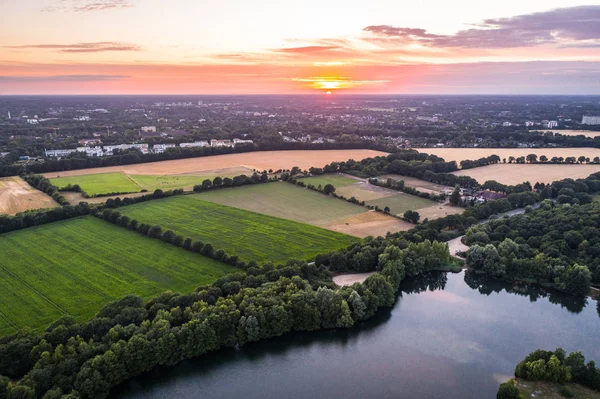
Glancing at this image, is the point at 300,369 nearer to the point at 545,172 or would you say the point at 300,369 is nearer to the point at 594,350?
the point at 594,350

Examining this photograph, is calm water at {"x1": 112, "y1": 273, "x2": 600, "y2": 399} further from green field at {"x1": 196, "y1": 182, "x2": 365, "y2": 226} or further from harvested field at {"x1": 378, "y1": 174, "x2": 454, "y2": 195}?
harvested field at {"x1": 378, "y1": 174, "x2": 454, "y2": 195}

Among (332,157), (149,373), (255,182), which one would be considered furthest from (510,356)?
(332,157)

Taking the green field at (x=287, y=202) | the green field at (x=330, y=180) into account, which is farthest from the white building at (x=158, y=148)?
the green field at (x=330, y=180)

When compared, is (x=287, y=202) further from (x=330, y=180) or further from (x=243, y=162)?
(x=243, y=162)

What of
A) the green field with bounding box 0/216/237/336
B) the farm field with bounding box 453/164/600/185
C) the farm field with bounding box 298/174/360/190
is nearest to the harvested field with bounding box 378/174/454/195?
the farm field with bounding box 298/174/360/190

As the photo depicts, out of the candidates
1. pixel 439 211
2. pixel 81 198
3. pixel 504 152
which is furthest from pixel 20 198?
pixel 504 152

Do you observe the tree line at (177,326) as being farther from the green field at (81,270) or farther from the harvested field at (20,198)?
the harvested field at (20,198)
